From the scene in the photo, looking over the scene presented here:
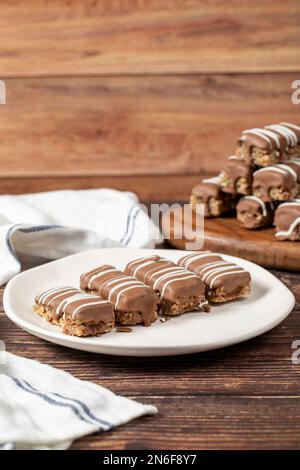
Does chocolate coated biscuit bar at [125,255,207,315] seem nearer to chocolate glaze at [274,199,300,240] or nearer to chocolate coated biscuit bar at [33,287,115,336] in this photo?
chocolate coated biscuit bar at [33,287,115,336]

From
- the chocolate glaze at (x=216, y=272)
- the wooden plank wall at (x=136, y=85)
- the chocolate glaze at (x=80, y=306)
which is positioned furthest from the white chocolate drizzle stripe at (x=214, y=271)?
the wooden plank wall at (x=136, y=85)

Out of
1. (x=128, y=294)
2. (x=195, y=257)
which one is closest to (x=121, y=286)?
(x=128, y=294)

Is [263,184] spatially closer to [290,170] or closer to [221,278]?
[290,170]

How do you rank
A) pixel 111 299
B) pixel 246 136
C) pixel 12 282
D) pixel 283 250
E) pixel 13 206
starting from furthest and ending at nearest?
pixel 13 206 → pixel 246 136 → pixel 283 250 → pixel 12 282 → pixel 111 299

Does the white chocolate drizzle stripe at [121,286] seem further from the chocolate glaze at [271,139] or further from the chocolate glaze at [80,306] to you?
the chocolate glaze at [271,139]

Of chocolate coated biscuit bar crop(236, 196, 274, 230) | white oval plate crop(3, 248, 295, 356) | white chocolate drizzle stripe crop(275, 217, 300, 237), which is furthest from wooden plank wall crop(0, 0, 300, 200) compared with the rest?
white oval plate crop(3, 248, 295, 356)

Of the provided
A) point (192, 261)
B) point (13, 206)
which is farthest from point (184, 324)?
point (13, 206)

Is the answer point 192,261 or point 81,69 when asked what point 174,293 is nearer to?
point 192,261
